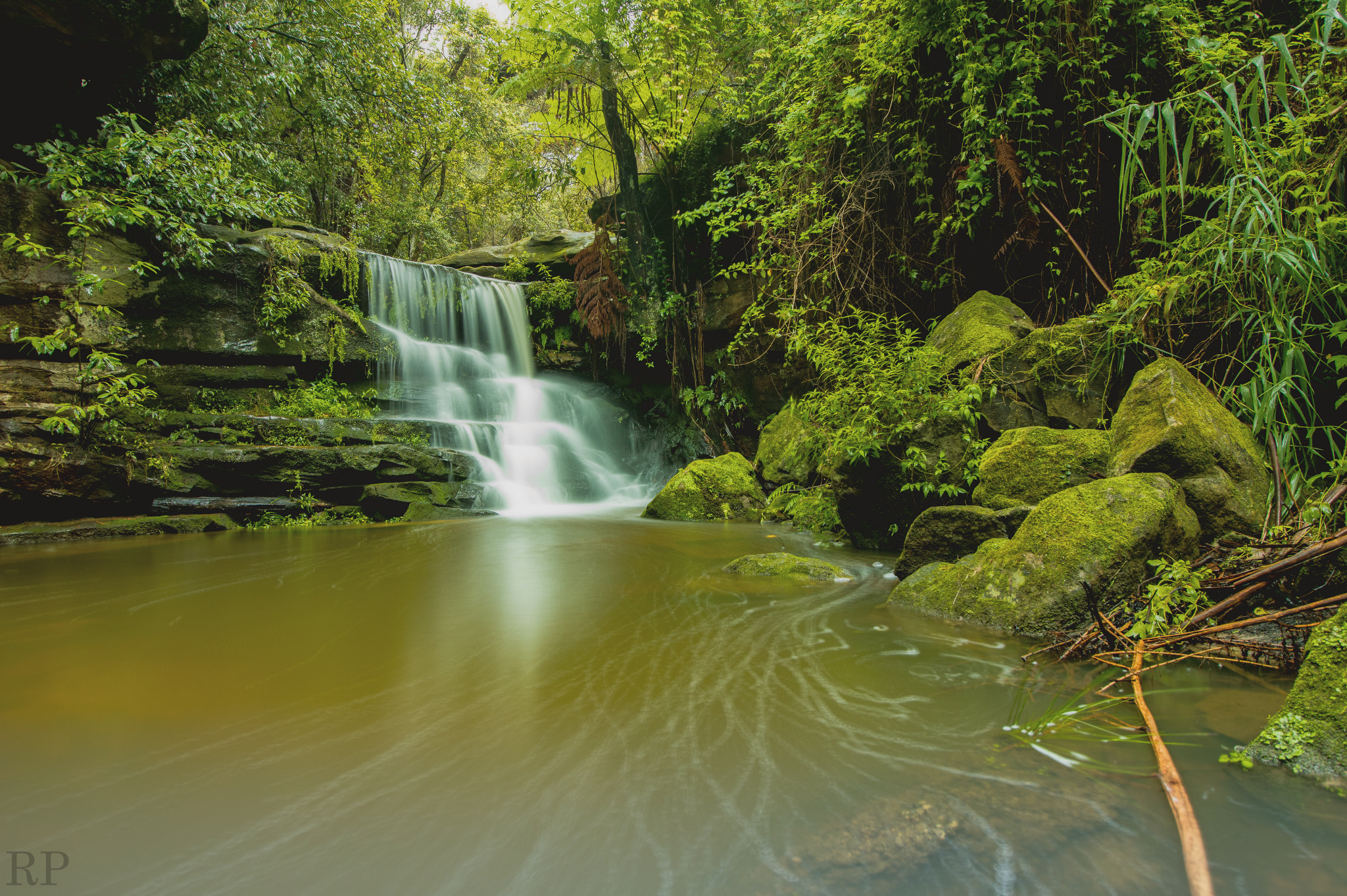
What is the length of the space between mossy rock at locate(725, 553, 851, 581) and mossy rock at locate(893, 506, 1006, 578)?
45cm

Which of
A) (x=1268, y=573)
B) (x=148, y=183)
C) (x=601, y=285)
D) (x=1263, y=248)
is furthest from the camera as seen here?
(x=601, y=285)

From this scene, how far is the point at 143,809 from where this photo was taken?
139 centimetres

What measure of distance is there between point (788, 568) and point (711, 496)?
11.7 feet

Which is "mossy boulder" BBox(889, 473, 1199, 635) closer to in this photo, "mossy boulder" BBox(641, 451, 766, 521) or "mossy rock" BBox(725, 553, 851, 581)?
"mossy rock" BBox(725, 553, 851, 581)

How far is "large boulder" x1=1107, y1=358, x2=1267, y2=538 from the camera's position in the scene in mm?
2764

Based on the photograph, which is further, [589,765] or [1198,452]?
[1198,452]

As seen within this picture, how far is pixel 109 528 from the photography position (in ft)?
19.3

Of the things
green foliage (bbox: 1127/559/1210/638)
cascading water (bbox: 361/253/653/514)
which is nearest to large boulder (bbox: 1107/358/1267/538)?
green foliage (bbox: 1127/559/1210/638)

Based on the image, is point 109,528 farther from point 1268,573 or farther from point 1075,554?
point 1268,573

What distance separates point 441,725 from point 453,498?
6392 mm

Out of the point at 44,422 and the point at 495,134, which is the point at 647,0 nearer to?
A: the point at 495,134

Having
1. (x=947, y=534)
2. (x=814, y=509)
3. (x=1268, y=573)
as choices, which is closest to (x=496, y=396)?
(x=814, y=509)

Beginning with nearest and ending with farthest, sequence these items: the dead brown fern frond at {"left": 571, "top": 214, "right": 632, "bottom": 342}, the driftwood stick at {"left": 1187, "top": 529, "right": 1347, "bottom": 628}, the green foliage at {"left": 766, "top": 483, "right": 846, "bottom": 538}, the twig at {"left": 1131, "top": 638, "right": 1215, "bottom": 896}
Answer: the twig at {"left": 1131, "top": 638, "right": 1215, "bottom": 896} → the driftwood stick at {"left": 1187, "top": 529, "right": 1347, "bottom": 628} → the green foliage at {"left": 766, "top": 483, "right": 846, "bottom": 538} → the dead brown fern frond at {"left": 571, "top": 214, "right": 632, "bottom": 342}

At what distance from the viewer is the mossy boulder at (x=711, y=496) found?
24.5 feet
